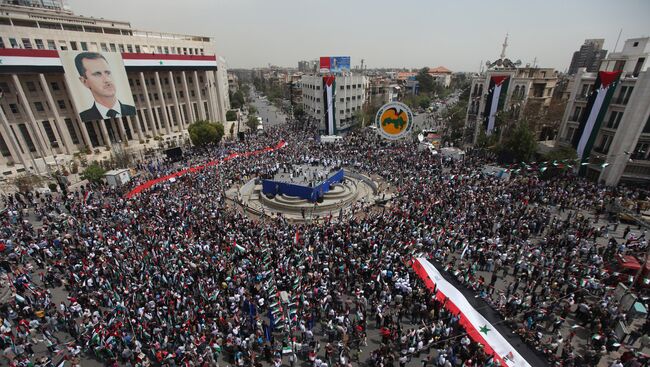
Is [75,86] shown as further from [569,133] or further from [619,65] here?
[619,65]

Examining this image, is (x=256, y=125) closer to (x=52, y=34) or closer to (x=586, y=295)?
(x=52, y=34)

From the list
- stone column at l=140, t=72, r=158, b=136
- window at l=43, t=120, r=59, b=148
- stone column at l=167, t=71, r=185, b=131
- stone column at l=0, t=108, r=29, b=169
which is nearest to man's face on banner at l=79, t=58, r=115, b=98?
stone column at l=140, t=72, r=158, b=136

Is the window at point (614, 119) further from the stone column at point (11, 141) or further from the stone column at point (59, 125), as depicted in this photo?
the stone column at point (59, 125)

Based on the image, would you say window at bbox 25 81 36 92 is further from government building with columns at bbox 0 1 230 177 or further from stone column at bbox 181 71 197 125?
stone column at bbox 181 71 197 125

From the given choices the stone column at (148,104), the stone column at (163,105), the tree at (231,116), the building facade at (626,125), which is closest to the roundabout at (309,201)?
the building facade at (626,125)

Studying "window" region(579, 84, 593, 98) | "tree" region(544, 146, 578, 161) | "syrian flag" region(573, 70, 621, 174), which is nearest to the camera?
"syrian flag" region(573, 70, 621, 174)

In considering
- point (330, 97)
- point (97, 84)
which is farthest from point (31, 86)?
point (330, 97)

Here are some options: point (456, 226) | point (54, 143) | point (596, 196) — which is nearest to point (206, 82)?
point (54, 143)
